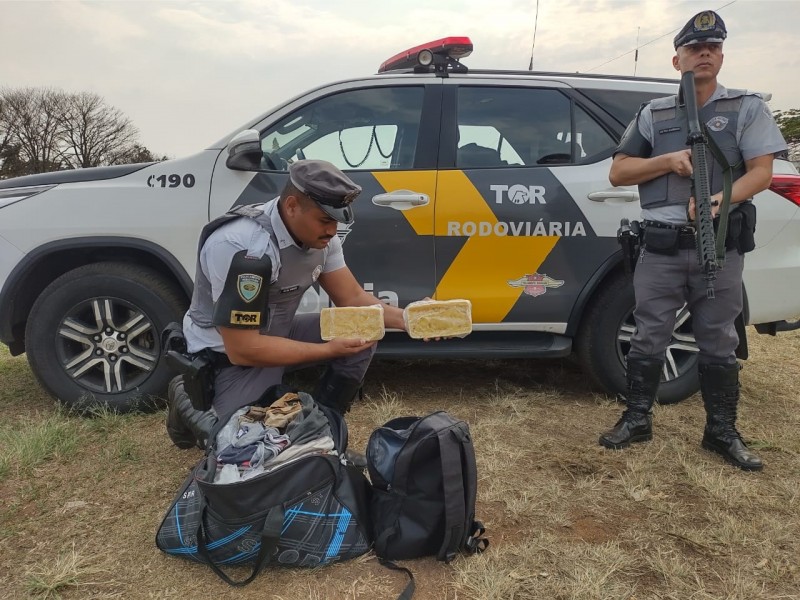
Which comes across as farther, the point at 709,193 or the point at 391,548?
the point at 709,193

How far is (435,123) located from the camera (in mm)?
3105

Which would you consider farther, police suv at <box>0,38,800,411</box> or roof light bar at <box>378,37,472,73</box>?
roof light bar at <box>378,37,472,73</box>

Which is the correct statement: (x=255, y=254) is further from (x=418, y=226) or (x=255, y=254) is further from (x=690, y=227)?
(x=690, y=227)

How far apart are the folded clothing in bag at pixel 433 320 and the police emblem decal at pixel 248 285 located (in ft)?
1.90

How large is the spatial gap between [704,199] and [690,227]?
16 cm

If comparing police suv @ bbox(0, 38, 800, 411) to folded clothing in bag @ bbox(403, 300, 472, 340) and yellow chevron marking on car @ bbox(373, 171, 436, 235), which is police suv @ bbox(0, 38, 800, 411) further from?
folded clothing in bag @ bbox(403, 300, 472, 340)

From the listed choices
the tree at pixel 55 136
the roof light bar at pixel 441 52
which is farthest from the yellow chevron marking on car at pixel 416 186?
the tree at pixel 55 136

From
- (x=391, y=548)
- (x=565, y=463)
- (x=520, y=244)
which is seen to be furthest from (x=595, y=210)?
(x=391, y=548)

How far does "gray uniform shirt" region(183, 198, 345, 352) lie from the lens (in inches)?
81.7

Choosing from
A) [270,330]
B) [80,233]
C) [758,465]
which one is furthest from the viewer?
[80,233]

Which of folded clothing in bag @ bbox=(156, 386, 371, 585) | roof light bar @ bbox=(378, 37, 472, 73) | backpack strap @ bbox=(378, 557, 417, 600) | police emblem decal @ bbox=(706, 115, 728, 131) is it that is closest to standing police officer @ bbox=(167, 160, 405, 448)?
folded clothing in bag @ bbox=(156, 386, 371, 585)

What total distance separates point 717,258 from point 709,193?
0.27 meters

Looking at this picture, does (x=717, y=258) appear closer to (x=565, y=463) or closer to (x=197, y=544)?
(x=565, y=463)

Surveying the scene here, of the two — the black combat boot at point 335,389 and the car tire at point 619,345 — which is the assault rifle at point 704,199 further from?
the black combat boot at point 335,389
